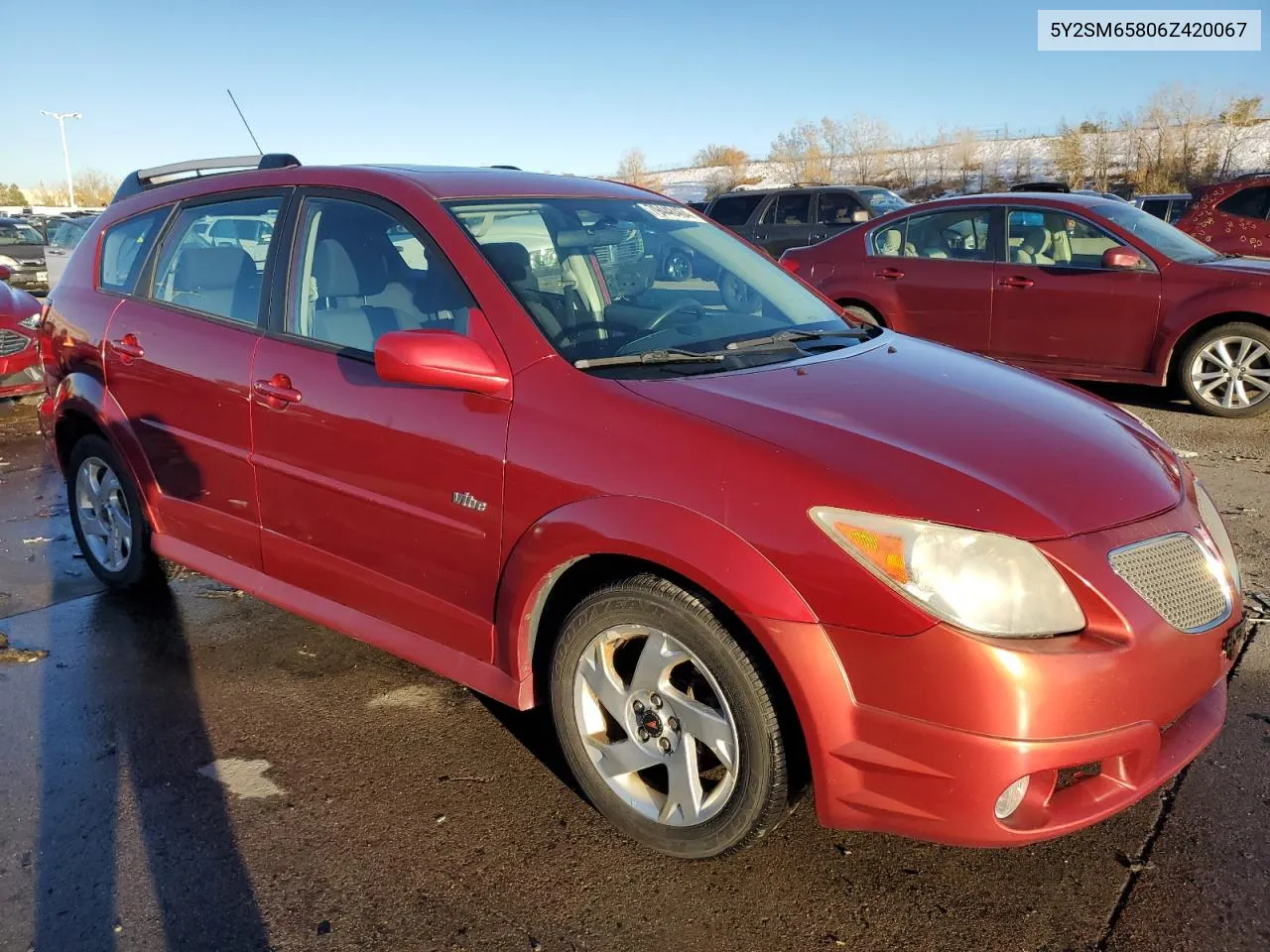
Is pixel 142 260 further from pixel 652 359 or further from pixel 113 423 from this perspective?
pixel 652 359

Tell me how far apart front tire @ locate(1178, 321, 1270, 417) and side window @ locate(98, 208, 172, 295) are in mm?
6808

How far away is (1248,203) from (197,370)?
11938 mm

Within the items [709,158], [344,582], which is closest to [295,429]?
[344,582]

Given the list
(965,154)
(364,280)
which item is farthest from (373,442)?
(965,154)

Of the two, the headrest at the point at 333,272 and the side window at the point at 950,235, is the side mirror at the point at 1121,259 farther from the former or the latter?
the headrest at the point at 333,272

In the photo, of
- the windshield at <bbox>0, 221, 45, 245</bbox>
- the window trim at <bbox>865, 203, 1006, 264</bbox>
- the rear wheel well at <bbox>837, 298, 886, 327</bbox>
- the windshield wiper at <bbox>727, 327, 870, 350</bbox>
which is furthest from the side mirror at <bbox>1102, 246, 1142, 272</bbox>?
the windshield at <bbox>0, 221, 45, 245</bbox>

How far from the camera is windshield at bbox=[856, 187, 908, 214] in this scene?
54.3ft

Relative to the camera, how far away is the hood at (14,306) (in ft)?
26.3

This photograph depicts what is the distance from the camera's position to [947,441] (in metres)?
2.41

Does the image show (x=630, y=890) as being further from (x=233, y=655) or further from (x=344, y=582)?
(x=233, y=655)

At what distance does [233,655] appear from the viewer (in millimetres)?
3844

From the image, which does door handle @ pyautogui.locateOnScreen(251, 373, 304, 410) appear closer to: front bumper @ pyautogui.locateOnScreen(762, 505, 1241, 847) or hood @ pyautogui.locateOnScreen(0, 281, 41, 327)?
front bumper @ pyautogui.locateOnScreen(762, 505, 1241, 847)

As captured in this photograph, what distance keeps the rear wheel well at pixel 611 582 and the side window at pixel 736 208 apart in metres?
14.8

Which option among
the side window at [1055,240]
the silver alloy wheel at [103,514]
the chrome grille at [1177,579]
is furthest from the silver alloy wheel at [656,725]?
the side window at [1055,240]
